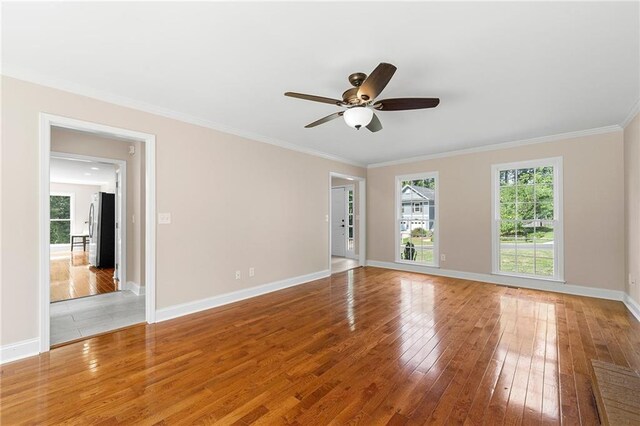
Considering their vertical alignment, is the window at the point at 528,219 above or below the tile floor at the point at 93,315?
above

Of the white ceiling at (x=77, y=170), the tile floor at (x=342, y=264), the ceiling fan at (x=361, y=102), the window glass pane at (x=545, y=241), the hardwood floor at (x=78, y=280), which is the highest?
the white ceiling at (x=77, y=170)

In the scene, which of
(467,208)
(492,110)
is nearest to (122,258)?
(492,110)

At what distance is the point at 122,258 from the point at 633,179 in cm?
747

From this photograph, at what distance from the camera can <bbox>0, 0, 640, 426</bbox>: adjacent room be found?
1.80m

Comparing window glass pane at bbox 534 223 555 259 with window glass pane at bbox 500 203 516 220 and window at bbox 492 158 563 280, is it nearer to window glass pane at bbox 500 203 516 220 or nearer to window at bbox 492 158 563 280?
window at bbox 492 158 563 280

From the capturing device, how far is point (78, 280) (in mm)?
5141

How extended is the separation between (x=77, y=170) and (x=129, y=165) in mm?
4317

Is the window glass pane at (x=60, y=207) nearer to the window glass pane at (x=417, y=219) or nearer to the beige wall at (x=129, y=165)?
the beige wall at (x=129, y=165)

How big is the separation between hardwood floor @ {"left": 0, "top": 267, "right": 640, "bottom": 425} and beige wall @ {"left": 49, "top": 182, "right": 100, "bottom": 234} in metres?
9.72

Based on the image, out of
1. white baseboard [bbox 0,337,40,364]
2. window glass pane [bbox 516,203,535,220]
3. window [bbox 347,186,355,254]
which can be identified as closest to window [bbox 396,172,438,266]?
window glass pane [bbox 516,203,535,220]

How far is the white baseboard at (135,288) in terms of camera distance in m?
4.29

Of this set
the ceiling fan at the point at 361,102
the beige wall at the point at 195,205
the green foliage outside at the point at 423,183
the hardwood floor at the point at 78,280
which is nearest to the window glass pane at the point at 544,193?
the green foliage outside at the point at 423,183

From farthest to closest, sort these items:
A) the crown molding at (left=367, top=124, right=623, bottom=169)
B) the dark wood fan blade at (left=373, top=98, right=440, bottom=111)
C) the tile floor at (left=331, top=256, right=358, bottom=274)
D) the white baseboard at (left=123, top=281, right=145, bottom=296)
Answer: the tile floor at (left=331, top=256, right=358, bottom=274)
the white baseboard at (left=123, top=281, right=145, bottom=296)
the crown molding at (left=367, top=124, right=623, bottom=169)
the dark wood fan blade at (left=373, top=98, right=440, bottom=111)

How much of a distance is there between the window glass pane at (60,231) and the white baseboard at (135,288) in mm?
7810
